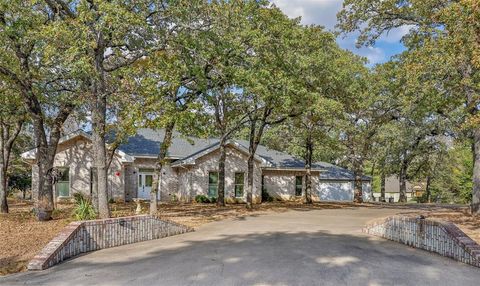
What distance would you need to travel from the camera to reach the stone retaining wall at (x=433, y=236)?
28.3ft

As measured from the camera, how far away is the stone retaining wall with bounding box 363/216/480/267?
862cm

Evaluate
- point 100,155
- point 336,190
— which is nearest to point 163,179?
point 100,155

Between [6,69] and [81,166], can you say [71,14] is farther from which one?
[81,166]

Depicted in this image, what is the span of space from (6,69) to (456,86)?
17184 millimetres

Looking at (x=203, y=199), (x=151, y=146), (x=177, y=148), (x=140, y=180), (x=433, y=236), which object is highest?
(x=151, y=146)

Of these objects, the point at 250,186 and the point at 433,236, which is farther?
the point at 250,186

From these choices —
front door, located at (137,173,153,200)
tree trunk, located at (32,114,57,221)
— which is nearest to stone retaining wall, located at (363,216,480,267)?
tree trunk, located at (32,114,57,221)

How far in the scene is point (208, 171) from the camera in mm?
28062

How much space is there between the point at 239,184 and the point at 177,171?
15.2 ft

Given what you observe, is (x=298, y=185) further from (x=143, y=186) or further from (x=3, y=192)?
(x=3, y=192)

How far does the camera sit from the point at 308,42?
22.6 m

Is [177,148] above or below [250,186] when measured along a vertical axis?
above

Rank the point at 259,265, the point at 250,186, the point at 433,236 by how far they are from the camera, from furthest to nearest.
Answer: the point at 250,186, the point at 433,236, the point at 259,265

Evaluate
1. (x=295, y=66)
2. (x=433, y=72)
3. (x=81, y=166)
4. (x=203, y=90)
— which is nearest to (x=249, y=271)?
(x=203, y=90)
